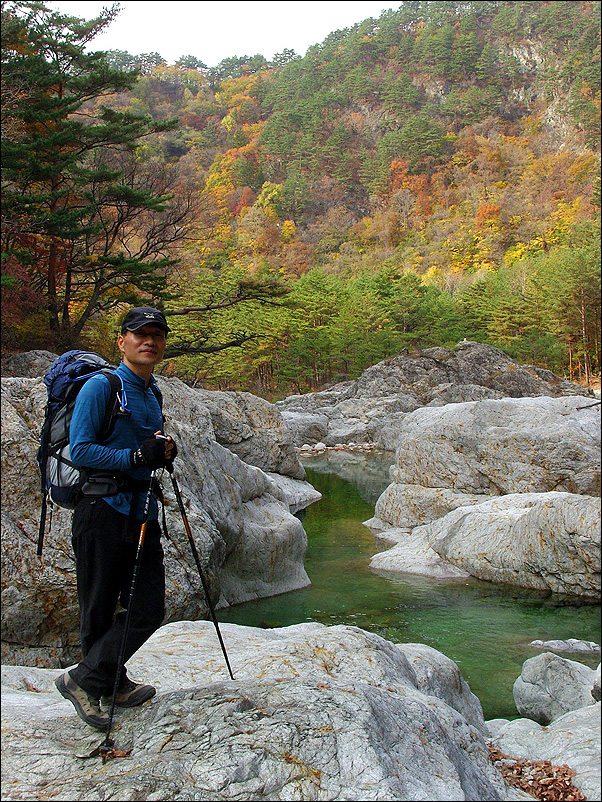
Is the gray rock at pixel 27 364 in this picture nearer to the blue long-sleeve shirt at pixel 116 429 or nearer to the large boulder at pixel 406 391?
the blue long-sleeve shirt at pixel 116 429

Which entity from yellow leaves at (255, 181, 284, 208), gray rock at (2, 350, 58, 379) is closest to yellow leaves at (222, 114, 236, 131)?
yellow leaves at (255, 181, 284, 208)

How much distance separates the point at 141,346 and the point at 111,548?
79 centimetres

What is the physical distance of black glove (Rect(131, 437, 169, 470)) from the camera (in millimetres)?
2363

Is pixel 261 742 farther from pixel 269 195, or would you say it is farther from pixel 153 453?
pixel 269 195

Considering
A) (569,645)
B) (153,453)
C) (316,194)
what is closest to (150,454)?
(153,453)

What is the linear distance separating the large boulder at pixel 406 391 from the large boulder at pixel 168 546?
15351mm

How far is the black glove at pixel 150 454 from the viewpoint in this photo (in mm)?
2363

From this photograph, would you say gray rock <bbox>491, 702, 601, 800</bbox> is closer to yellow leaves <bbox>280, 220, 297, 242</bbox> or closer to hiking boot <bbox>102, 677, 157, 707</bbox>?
hiking boot <bbox>102, 677, 157, 707</bbox>

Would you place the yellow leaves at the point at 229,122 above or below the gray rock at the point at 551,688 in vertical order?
above

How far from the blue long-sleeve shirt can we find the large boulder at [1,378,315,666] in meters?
2.81

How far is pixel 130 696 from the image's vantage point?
2393 millimetres

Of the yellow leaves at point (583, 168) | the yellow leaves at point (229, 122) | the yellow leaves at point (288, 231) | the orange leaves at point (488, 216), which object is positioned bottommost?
the orange leaves at point (488, 216)

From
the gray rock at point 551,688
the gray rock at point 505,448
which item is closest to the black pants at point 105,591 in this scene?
the gray rock at point 551,688

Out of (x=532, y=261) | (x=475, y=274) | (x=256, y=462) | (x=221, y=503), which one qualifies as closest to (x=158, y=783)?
(x=221, y=503)
